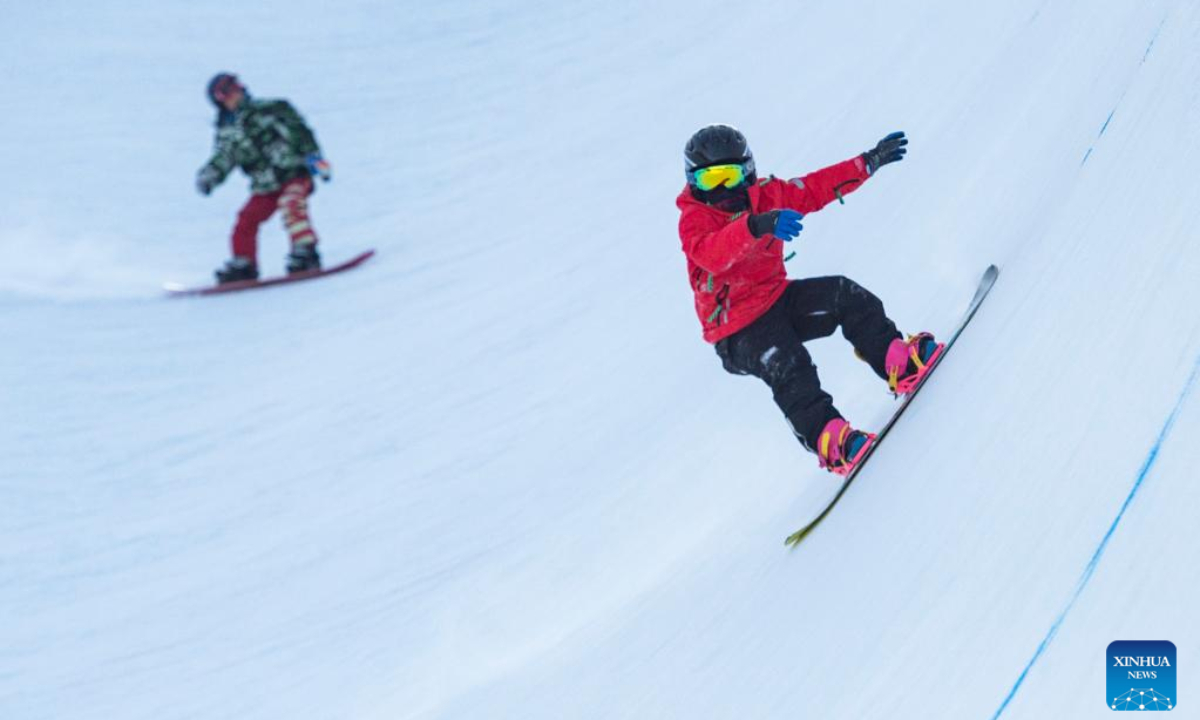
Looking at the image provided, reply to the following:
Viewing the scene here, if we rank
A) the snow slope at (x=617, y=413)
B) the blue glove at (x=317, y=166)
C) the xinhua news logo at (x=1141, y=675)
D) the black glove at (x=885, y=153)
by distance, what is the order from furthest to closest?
the blue glove at (x=317, y=166), the black glove at (x=885, y=153), the snow slope at (x=617, y=413), the xinhua news logo at (x=1141, y=675)

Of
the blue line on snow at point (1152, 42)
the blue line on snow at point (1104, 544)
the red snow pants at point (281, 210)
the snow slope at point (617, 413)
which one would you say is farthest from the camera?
the red snow pants at point (281, 210)

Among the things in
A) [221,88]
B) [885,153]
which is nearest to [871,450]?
[885,153]

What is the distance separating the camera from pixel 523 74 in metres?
10.2

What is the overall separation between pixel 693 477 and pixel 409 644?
1.31 meters

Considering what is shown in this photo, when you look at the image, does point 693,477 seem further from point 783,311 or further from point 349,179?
point 349,179

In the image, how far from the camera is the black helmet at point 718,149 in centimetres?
396

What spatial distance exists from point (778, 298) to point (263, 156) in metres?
4.48

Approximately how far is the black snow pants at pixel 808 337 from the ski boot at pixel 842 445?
0.04 meters

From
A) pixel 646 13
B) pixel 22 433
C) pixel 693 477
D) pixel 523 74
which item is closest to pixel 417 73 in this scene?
pixel 523 74

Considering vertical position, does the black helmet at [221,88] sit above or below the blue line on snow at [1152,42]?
above

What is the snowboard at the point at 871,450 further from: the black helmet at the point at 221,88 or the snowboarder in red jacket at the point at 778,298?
the black helmet at the point at 221,88

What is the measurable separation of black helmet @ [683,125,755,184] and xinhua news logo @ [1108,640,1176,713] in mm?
1886

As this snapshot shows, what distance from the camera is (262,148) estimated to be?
299 inches

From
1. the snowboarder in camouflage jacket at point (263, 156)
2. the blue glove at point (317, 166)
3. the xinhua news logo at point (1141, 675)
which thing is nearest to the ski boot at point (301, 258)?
the snowboarder in camouflage jacket at point (263, 156)
